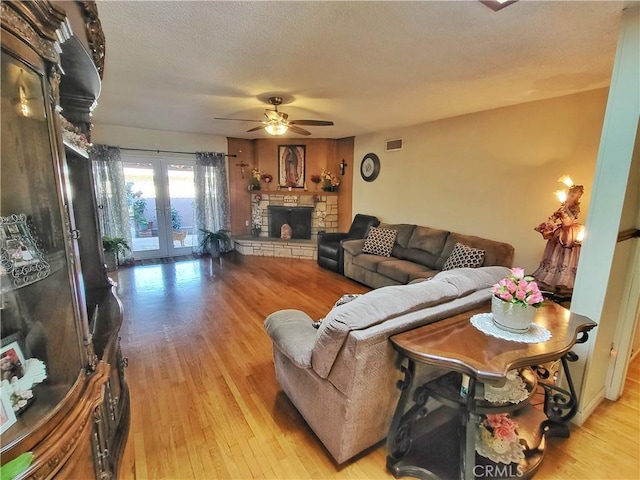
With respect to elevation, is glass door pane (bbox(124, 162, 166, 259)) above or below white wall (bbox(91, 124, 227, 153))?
below

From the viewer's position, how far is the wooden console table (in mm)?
1283

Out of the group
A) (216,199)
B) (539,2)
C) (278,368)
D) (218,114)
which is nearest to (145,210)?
(216,199)

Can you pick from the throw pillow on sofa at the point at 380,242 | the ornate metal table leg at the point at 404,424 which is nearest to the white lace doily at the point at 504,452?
the ornate metal table leg at the point at 404,424

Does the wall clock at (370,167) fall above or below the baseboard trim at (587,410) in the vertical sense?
above

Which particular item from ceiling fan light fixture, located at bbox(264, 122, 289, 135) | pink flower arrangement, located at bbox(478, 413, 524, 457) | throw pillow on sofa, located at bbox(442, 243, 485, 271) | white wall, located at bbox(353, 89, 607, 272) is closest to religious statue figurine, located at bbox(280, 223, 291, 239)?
white wall, located at bbox(353, 89, 607, 272)

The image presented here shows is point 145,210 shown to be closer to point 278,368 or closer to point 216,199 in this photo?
point 216,199

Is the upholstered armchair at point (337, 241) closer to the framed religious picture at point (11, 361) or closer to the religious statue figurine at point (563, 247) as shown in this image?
the religious statue figurine at point (563, 247)

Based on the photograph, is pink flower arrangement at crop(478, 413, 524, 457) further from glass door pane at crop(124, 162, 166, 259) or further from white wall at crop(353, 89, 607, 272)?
glass door pane at crop(124, 162, 166, 259)

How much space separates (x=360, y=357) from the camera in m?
1.42

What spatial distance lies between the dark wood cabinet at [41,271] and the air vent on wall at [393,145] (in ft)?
14.9

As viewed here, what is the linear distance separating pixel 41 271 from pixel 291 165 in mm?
5904

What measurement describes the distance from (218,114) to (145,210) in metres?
2.78

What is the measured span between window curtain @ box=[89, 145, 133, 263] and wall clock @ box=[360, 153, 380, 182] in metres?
4.43

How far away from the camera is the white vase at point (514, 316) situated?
1.45 metres
